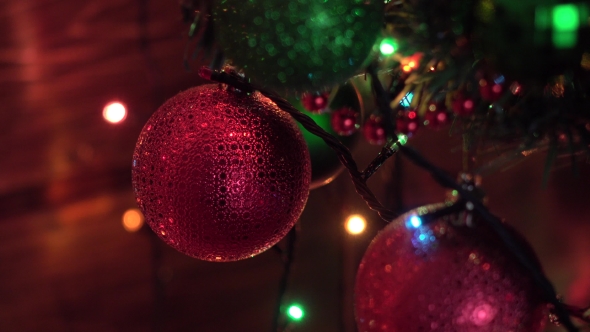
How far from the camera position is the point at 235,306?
118cm

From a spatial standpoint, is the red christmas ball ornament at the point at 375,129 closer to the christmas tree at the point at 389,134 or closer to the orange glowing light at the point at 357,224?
the christmas tree at the point at 389,134

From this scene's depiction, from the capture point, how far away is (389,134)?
0.98 ft

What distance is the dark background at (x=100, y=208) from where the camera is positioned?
107 centimetres

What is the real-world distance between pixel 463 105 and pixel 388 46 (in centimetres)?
8

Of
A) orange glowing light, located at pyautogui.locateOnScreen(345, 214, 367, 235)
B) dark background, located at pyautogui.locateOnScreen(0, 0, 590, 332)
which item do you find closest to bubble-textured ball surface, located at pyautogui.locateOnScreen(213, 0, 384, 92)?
orange glowing light, located at pyautogui.locateOnScreen(345, 214, 367, 235)

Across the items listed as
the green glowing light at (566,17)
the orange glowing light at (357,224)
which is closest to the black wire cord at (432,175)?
the green glowing light at (566,17)

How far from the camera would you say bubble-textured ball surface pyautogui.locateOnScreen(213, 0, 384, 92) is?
29 cm

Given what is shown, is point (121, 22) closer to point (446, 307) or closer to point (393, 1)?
point (393, 1)

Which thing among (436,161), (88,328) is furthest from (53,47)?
(436,161)

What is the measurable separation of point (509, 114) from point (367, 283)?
7.6 inches

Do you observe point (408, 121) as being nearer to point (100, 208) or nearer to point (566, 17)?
point (566, 17)

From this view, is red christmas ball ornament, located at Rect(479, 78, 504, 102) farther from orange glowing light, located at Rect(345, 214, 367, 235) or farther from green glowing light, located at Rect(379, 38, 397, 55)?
orange glowing light, located at Rect(345, 214, 367, 235)

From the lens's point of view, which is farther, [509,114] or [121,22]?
[121,22]

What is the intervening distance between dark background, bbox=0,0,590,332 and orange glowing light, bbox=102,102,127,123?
0.01m
